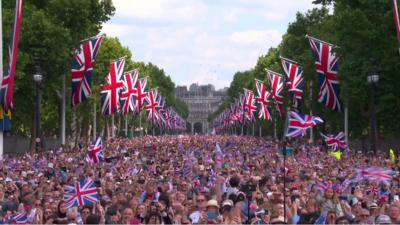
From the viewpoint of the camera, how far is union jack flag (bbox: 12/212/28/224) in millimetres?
14233

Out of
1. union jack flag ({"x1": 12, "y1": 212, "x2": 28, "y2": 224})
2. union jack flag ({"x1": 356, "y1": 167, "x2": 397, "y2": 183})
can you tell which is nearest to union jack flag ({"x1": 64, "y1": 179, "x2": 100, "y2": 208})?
union jack flag ({"x1": 12, "y1": 212, "x2": 28, "y2": 224})

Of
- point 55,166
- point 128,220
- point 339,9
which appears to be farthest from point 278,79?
point 128,220

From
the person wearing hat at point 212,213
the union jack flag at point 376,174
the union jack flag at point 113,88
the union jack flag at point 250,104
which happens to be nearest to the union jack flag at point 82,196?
the person wearing hat at point 212,213

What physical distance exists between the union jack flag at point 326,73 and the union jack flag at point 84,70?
406 inches

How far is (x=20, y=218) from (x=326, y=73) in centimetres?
3014

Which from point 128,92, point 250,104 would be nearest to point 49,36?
point 128,92

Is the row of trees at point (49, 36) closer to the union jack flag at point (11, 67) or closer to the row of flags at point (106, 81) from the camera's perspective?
the row of flags at point (106, 81)

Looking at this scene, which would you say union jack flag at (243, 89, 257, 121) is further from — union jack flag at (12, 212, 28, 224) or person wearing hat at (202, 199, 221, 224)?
union jack flag at (12, 212, 28, 224)

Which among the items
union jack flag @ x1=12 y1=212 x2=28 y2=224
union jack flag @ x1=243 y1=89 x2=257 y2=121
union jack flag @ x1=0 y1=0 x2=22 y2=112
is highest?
union jack flag @ x1=243 y1=89 x2=257 y2=121

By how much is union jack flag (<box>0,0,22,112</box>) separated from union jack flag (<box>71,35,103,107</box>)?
38.6 feet

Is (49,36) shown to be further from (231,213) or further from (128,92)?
(231,213)

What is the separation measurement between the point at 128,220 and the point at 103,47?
6997cm

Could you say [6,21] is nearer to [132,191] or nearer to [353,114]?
[353,114]

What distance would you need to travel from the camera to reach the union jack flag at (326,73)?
42.9 metres
